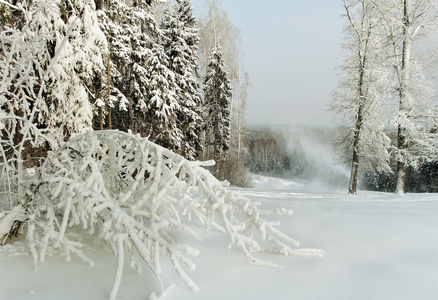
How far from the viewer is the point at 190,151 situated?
1803 cm

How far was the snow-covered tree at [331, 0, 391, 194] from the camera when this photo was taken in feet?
40.3

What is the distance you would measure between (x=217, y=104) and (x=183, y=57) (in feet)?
17.4

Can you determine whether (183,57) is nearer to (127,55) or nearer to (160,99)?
(160,99)

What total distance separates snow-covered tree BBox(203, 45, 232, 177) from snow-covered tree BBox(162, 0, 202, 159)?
6.19 ft

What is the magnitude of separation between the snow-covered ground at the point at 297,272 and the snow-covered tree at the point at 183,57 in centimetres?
1509

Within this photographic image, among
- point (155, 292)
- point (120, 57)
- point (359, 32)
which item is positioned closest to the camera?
point (155, 292)

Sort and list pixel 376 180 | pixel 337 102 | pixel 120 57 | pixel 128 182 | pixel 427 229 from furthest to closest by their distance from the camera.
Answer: pixel 376 180
pixel 337 102
pixel 120 57
pixel 128 182
pixel 427 229

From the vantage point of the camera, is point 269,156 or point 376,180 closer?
point 376,180

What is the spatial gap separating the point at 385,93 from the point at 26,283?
13674 mm

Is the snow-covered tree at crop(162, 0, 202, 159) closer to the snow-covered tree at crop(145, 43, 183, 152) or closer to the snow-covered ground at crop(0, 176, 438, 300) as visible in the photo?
the snow-covered tree at crop(145, 43, 183, 152)

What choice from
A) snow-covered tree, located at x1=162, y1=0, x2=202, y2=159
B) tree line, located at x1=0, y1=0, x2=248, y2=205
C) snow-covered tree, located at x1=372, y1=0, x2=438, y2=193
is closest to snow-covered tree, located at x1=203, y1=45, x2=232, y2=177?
tree line, located at x1=0, y1=0, x2=248, y2=205

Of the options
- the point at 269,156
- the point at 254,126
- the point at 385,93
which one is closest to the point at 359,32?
the point at 385,93

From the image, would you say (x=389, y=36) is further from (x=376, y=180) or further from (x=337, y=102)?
(x=376, y=180)

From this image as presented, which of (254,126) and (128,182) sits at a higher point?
(254,126)
